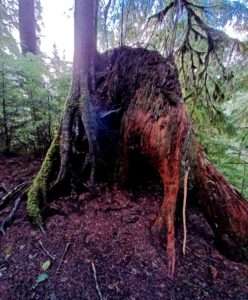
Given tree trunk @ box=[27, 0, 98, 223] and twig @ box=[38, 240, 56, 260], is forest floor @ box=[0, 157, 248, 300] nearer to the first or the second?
twig @ box=[38, 240, 56, 260]

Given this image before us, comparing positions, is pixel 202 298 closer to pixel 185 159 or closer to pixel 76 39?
pixel 185 159

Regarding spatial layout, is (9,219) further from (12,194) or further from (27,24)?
(27,24)

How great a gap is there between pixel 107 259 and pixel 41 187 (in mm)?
1276

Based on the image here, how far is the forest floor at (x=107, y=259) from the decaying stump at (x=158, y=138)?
19 centimetres

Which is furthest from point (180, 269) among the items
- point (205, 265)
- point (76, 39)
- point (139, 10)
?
point (139, 10)

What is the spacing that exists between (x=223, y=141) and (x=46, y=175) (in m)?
2.70

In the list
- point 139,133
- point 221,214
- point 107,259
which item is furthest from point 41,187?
point 221,214

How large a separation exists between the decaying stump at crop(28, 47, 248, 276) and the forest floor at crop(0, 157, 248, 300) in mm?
190

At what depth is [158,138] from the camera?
2.79 m

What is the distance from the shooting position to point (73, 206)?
314cm

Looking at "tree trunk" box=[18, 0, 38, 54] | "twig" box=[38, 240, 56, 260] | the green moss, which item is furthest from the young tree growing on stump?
"tree trunk" box=[18, 0, 38, 54]

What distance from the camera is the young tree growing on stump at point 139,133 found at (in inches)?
105

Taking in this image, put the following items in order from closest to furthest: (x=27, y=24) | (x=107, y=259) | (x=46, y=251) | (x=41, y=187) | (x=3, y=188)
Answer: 1. (x=107, y=259)
2. (x=46, y=251)
3. (x=41, y=187)
4. (x=3, y=188)
5. (x=27, y=24)

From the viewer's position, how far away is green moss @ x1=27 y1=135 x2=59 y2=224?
3.00 meters
